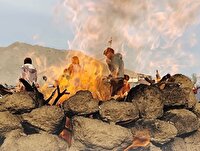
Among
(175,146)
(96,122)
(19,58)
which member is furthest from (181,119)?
(19,58)

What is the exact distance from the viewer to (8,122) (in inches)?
345

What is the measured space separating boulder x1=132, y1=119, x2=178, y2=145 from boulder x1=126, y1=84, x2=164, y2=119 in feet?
0.54

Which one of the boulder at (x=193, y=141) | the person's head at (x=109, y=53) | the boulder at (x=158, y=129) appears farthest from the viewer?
the person's head at (x=109, y=53)

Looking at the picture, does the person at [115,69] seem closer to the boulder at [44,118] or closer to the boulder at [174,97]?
the boulder at [174,97]

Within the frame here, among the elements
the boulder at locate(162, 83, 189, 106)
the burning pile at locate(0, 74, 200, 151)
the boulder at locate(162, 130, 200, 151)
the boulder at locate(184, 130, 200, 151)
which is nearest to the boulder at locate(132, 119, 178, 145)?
the burning pile at locate(0, 74, 200, 151)

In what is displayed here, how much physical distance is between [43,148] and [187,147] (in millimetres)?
3938

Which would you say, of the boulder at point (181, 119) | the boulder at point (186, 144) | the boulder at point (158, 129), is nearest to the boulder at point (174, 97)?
the boulder at point (181, 119)

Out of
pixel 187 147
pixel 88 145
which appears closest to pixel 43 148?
pixel 88 145

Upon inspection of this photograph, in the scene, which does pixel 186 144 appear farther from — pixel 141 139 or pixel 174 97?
pixel 141 139

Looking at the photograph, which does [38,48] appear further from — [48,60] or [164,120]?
[164,120]

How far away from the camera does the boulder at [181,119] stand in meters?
9.66

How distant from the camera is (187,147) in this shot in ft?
33.1

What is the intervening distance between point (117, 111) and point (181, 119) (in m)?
1.82

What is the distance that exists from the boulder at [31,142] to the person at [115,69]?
2.45m
